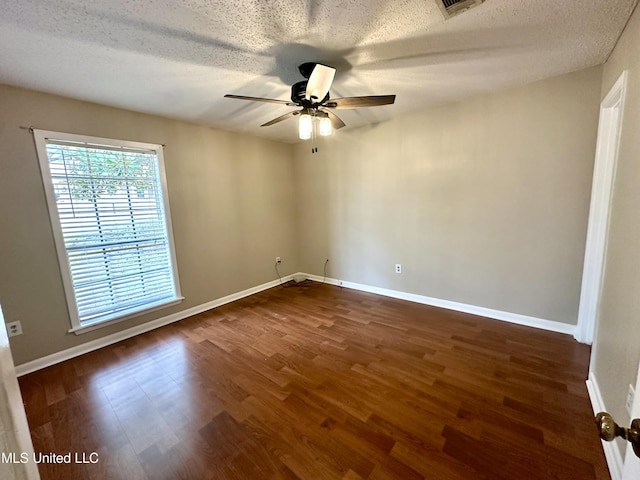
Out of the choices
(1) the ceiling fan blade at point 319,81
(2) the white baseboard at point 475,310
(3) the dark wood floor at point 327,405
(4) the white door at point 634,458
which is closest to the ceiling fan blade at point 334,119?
→ (1) the ceiling fan blade at point 319,81

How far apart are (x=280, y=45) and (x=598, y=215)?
9.22 ft

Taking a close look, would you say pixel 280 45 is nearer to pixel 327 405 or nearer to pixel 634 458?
pixel 634 458

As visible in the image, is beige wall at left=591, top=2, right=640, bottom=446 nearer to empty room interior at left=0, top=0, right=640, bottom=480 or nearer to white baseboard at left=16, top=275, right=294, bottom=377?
empty room interior at left=0, top=0, right=640, bottom=480

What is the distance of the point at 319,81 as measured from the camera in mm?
1714

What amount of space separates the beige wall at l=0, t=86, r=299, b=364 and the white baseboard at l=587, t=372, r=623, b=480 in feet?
12.0

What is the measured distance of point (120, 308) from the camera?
109 inches

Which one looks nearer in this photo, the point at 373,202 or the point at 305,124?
the point at 305,124

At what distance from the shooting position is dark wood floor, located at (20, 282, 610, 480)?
1389 mm

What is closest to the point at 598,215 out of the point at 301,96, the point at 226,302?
the point at 301,96

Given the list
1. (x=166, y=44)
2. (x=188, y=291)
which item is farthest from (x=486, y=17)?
(x=188, y=291)

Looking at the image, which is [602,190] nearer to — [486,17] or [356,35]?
[486,17]

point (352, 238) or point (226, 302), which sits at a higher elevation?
point (352, 238)

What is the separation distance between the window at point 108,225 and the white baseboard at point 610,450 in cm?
368

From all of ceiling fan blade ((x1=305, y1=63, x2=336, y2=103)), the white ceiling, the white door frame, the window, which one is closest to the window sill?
the window
